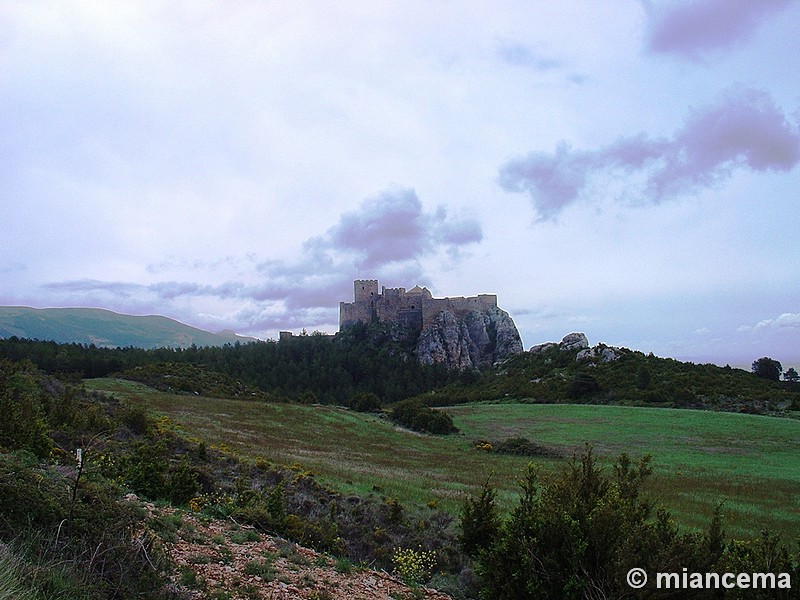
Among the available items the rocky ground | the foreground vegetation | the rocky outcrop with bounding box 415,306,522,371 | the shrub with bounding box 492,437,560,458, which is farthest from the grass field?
the rocky outcrop with bounding box 415,306,522,371

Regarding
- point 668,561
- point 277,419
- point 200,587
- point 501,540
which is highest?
point 668,561

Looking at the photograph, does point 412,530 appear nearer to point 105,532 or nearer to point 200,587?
point 200,587

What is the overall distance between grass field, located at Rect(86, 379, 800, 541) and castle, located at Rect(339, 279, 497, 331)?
60683mm

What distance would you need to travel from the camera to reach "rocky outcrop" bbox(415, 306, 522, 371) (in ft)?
325

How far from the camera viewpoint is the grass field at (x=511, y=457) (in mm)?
15586

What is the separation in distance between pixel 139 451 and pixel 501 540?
890 cm

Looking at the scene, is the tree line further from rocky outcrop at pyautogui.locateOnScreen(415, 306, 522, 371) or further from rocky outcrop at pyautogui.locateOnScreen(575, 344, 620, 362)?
rocky outcrop at pyautogui.locateOnScreen(575, 344, 620, 362)

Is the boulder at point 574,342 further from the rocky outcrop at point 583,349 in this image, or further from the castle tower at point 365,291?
the castle tower at point 365,291

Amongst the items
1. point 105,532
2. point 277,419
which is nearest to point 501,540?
point 105,532

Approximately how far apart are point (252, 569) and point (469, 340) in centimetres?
10027

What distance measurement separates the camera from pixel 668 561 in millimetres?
5770

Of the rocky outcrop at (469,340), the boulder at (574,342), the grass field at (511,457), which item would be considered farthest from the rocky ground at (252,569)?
the rocky outcrop at (469,340)

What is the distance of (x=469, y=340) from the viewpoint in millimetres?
106062

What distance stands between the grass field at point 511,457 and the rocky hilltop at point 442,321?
50590 mm
